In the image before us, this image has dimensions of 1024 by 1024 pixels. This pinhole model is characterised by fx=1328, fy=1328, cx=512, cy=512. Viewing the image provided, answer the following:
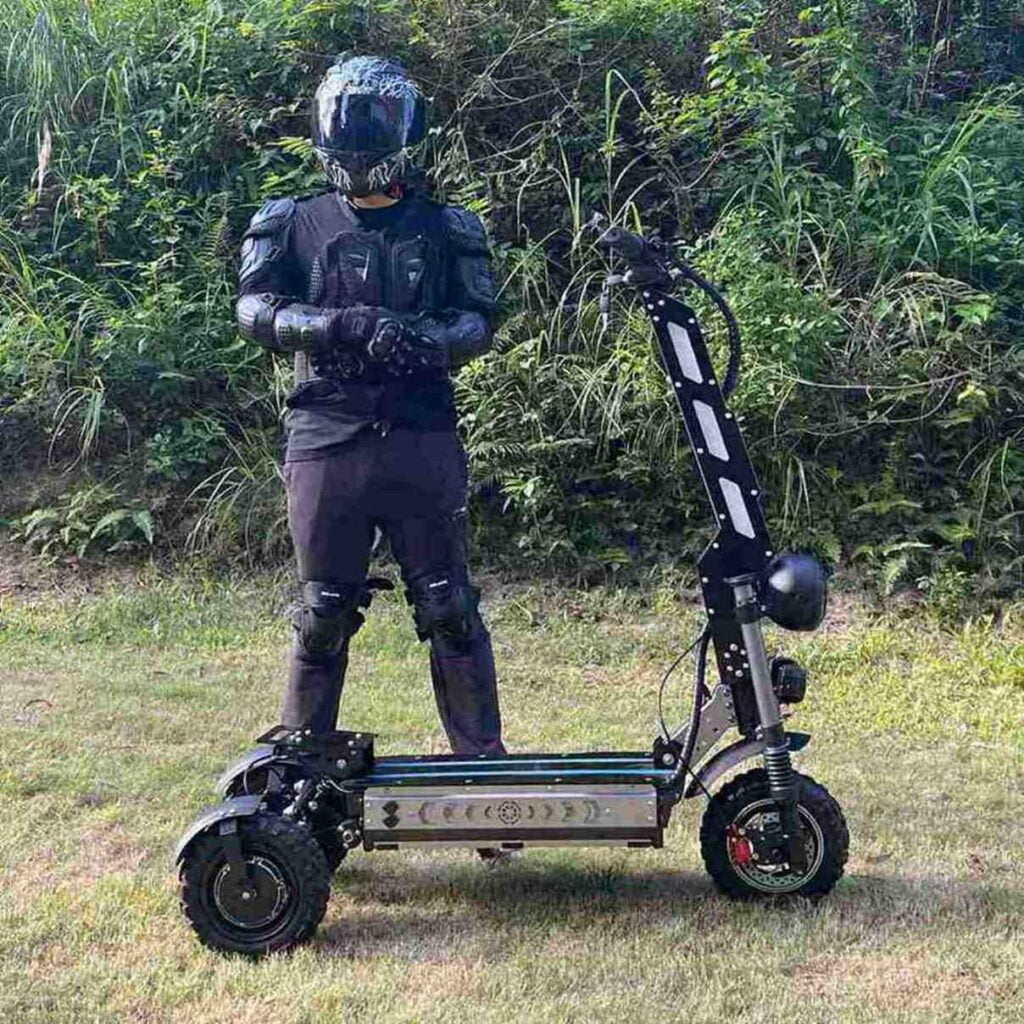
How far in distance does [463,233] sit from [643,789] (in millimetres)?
1506

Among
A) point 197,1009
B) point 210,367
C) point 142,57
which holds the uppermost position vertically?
point 142,57

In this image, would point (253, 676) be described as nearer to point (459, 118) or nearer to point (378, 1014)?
point (378, 1014)

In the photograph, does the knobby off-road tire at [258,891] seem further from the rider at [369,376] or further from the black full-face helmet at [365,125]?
the black full-face helmet at [365,125]

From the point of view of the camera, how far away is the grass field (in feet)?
9.39

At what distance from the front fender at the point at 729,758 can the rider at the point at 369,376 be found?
0.60 meters

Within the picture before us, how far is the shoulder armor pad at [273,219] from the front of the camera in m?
3.48

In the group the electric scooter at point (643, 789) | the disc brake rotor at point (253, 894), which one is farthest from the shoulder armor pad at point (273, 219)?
the disc brake rotor at point (253, 894)

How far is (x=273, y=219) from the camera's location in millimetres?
Result: 3482

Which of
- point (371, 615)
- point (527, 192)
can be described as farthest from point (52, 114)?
point (371, 615)

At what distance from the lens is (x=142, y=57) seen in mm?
8242

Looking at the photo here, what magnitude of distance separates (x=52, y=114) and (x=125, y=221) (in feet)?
2.88

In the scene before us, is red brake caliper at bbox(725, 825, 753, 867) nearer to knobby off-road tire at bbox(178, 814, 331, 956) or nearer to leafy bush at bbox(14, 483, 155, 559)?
knobby off-road tire at bbox(178, 814, 331, 956)

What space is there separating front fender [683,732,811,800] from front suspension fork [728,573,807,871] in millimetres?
38

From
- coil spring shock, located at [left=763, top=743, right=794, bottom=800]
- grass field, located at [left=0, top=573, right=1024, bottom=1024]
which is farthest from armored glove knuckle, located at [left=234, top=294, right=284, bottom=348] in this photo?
coil spring shock, located at [left=763, top=743, right=794, bottom=800]
